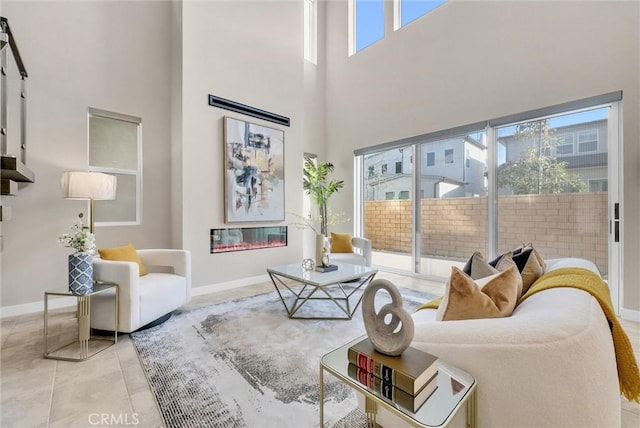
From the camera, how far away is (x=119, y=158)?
11.8 feet

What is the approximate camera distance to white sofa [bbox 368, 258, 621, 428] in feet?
2.87

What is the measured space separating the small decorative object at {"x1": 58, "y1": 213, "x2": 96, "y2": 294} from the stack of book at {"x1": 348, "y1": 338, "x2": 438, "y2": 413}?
2188mm

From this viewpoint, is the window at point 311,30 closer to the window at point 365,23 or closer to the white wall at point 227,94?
the window at point 365,23

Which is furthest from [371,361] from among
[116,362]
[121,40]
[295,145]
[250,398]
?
[121,40]

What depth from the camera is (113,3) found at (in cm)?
346

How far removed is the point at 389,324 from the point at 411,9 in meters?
5.34

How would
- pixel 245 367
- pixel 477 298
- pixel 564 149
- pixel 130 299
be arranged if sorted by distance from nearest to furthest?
pixel 477 298 → pixel 245 367 → pixel 130 299 → pixel 564 149

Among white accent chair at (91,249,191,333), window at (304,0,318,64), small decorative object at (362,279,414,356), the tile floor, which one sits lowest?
the tile floor

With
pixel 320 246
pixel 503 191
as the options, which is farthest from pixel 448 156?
pixel 320 246

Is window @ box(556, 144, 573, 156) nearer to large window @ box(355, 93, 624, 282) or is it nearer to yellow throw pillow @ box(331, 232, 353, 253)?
large window @ box(355, 93, 624, 282)

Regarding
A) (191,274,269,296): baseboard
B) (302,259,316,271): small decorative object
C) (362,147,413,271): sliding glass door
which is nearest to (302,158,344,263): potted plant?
(362,147,413,271): sliding glass door

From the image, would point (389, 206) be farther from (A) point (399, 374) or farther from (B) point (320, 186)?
(A) point (399, 374)

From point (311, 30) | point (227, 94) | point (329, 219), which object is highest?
point (311, 30)

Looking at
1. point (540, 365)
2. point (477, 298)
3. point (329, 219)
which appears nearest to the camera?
point (540, 365)
